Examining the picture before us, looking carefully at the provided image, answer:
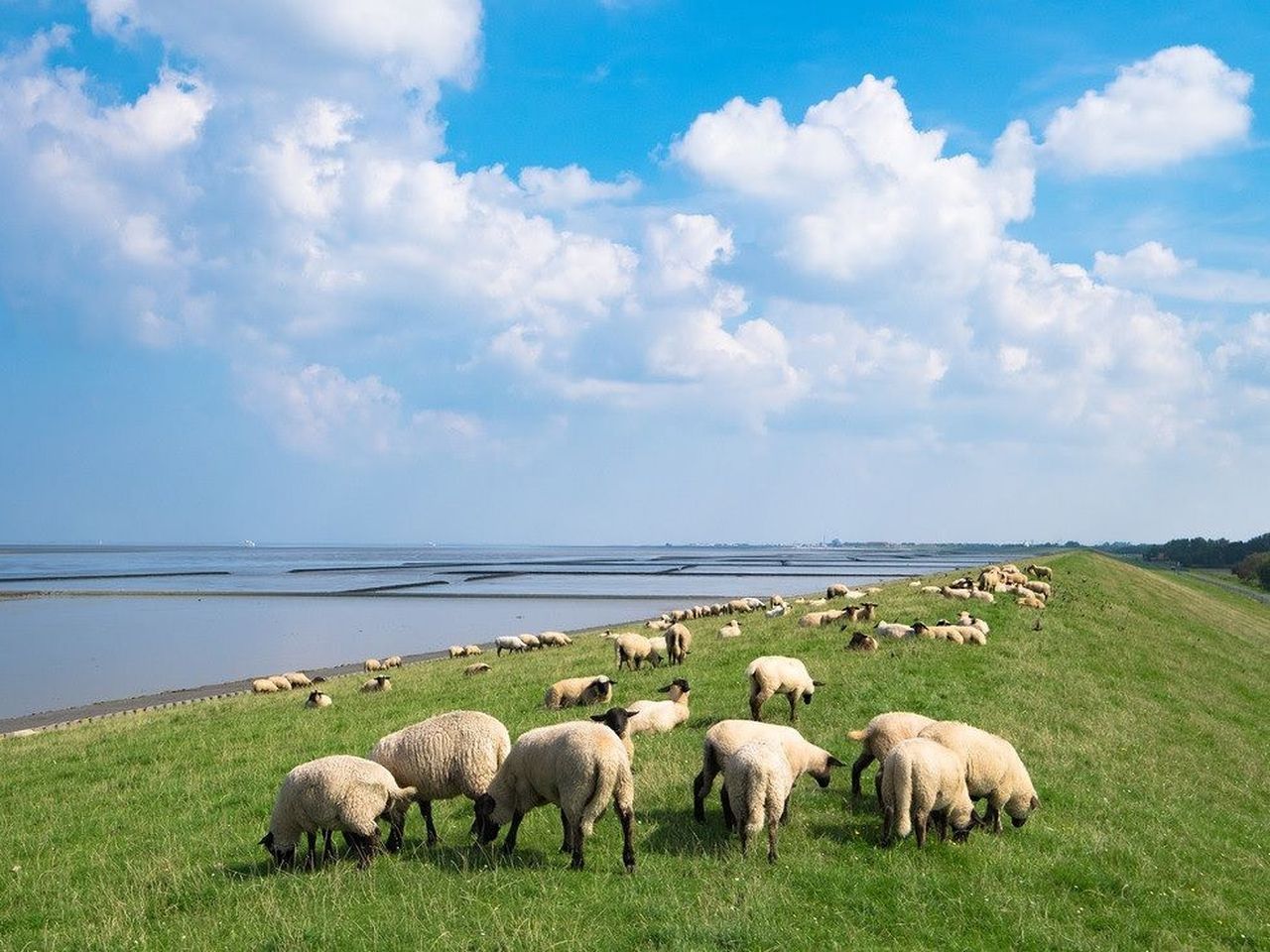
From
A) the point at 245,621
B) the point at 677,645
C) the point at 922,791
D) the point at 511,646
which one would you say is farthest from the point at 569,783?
the point at 245,621

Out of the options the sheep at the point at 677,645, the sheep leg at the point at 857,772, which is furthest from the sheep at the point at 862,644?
the sheep leg at the point at 857,772

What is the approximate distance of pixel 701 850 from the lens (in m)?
10.0

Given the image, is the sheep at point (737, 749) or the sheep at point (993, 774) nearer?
the sheep at point (993, 774)

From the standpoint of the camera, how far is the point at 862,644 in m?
23.8

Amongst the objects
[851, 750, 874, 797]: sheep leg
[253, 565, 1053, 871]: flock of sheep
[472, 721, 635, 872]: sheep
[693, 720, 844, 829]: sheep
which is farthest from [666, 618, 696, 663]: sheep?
[472, 721, 635, 872]: sheep

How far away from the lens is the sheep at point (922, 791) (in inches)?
400

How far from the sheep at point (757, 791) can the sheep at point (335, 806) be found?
4051 millimetres

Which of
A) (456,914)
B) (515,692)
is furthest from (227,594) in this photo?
(456,914)

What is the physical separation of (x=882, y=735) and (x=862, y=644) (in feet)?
39.3

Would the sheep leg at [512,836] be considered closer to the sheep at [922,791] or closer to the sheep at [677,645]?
the sheep at [922,791]

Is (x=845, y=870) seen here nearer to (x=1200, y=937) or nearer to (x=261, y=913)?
(x=1200, y=937)

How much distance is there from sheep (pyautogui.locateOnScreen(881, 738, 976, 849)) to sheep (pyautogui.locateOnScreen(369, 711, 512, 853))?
4931 mm

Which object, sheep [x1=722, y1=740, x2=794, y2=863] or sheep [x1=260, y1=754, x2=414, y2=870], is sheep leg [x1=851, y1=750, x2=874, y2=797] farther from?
sheep [x1=260, y1=754, x2=414, y2=870]

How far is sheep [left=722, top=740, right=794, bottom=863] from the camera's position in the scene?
975 cm
